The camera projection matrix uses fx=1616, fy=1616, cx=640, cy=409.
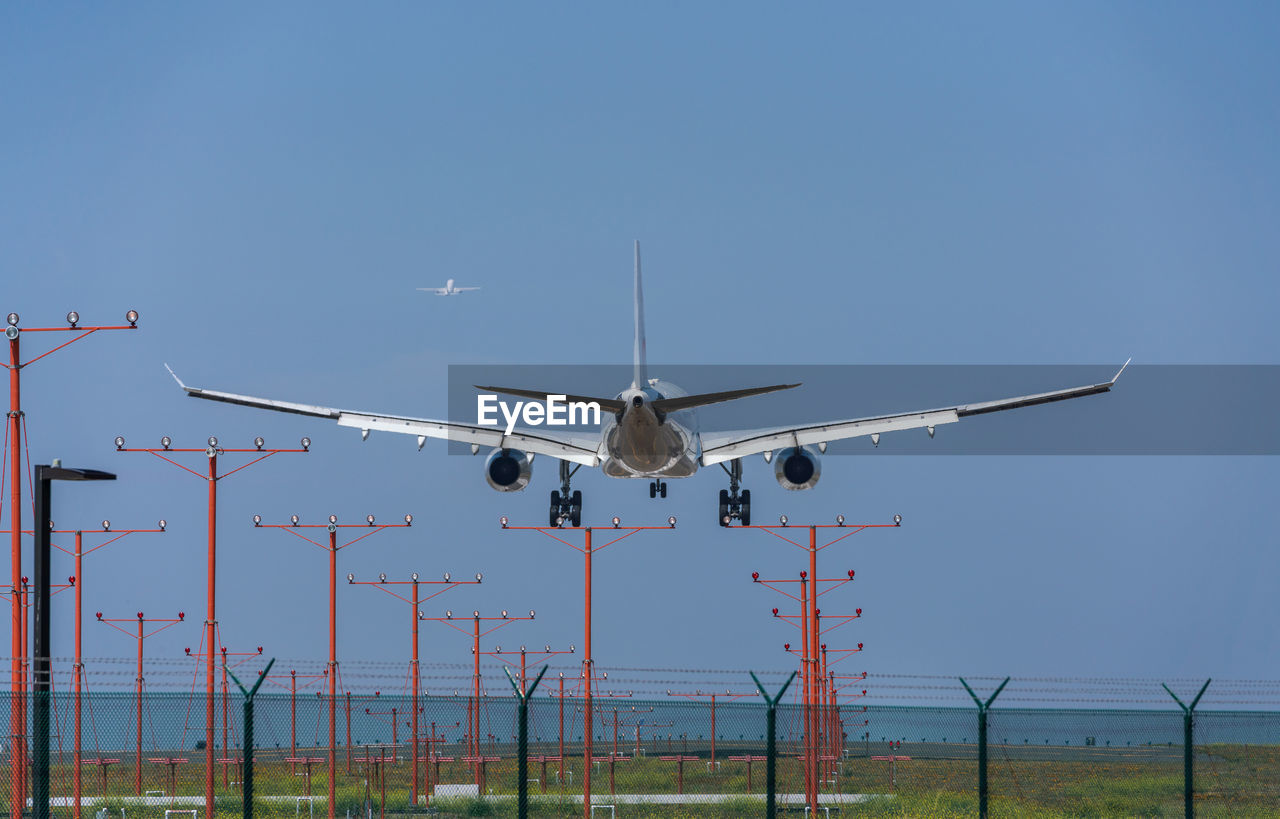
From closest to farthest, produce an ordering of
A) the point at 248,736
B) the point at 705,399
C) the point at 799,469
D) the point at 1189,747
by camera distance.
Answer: the point at 248,736
the point at 1189,747
the point at 705,399
the point at 799,469

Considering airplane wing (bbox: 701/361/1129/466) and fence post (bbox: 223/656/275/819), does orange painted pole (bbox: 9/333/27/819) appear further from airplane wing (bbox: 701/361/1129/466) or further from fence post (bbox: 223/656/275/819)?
airplane wing (bbox: 701/361/1129/466)

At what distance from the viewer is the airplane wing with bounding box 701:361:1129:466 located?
46.0m

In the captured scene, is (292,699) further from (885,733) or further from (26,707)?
A: (885,733)

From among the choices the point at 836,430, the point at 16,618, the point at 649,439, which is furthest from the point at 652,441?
the point at 16,618

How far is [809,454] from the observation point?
151 feet

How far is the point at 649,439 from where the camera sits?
41.3 meters

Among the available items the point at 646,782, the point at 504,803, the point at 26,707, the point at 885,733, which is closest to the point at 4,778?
the point at 26,707

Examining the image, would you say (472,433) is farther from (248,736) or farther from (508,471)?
(248,736)

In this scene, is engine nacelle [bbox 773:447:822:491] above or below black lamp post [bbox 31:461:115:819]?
above

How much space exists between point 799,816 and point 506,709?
28.4m

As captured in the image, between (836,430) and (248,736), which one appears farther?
(836,430)

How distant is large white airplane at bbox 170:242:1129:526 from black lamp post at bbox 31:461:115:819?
57.8 ft

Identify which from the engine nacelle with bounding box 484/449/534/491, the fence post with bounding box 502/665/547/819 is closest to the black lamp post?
the fence post with bounding box 502/665/547/819

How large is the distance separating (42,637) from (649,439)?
64.7ft
